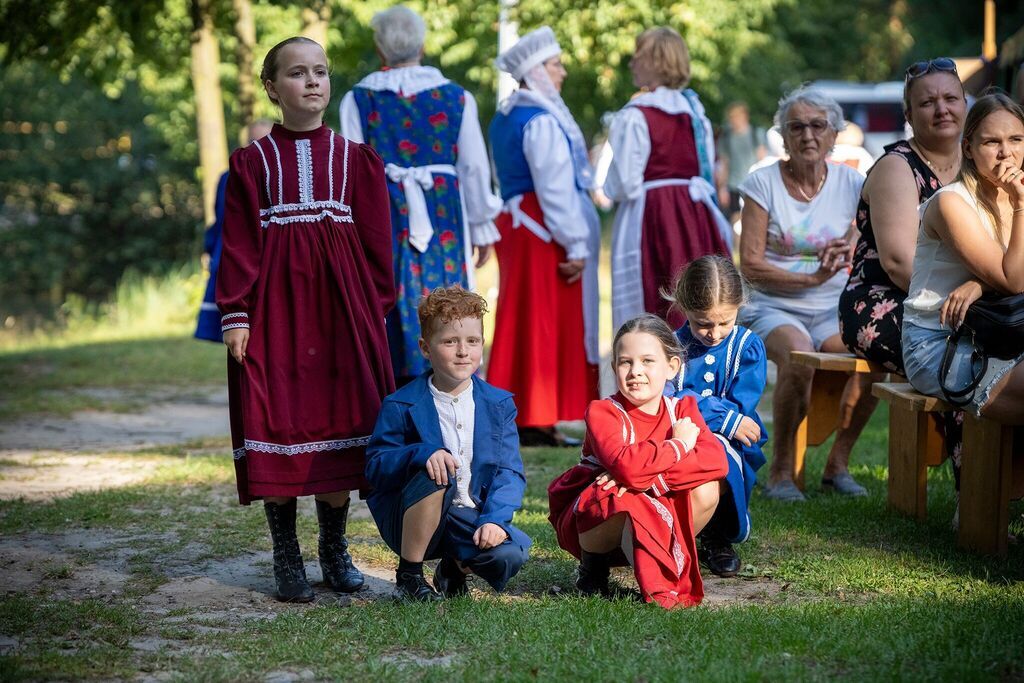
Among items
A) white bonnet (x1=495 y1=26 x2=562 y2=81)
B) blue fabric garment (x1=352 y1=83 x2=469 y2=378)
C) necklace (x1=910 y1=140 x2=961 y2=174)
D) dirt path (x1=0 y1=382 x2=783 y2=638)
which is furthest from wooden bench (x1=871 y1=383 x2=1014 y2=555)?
white bonnet (x1=495 y1=26 x2=562 y2=81)

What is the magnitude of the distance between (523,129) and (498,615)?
402cm

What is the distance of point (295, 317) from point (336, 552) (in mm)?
879

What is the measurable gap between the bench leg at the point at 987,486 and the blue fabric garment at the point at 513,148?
3.43 m

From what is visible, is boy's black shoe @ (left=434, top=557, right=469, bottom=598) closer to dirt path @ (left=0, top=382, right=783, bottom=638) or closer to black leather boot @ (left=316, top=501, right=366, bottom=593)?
dirt path @ (left=0, top=382, right=783, bottom=638)

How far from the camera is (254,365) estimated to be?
4.50 metres

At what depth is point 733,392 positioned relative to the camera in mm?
4750

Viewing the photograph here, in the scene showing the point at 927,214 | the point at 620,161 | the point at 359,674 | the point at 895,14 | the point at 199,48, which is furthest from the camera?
the point at 895,14

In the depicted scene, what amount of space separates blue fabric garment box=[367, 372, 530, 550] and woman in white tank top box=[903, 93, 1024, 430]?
1744 mm

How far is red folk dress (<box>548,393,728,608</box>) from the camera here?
4191 mm

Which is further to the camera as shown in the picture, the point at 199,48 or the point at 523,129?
the point at 199,48

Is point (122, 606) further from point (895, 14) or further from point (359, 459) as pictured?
point (895, 14)

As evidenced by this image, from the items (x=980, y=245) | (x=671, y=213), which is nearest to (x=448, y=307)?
(x=980, y=245)

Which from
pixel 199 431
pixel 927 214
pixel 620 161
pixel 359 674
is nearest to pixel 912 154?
pixel 927 214

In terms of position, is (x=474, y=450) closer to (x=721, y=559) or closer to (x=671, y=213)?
(x=721, y=559)
